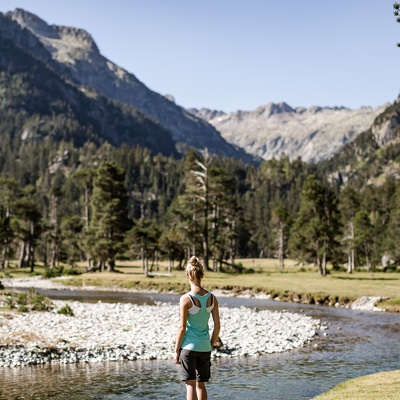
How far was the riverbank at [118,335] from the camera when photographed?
22.8 meters

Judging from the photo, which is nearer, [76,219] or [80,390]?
[80,390]

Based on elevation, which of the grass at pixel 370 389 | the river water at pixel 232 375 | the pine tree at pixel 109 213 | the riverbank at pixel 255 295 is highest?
the pine tree at pixel 109 213

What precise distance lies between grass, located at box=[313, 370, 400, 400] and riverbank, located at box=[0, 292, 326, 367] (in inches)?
295

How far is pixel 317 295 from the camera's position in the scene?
4919 cm

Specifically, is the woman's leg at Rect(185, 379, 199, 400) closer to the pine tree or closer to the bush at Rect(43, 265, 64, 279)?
the pine tree

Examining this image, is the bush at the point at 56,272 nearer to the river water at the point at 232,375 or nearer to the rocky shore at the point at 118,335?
the rocky shore at the point at 118,335

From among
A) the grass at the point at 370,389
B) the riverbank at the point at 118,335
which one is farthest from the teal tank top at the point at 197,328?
the riverbank at the point at 118,335

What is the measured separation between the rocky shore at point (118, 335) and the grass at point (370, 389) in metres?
7.39

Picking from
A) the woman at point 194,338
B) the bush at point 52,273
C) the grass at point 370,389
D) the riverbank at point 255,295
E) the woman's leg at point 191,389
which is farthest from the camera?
the bush at point 52,273

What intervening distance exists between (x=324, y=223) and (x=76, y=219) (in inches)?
2494

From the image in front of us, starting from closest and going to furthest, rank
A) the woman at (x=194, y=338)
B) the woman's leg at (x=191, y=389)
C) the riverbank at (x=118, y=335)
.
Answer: the woman at (x=194, y=338), the woman's leg at (x=191, y=389), the riverbank at (x=118, y=335)

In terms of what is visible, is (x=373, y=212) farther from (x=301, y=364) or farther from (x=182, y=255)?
(x=301, y=364)

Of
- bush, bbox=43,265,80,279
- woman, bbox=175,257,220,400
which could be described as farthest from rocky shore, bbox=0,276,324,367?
bush, bbox=43,265,80,279

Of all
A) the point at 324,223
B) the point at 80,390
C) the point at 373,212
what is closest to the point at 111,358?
the point at 80,390
